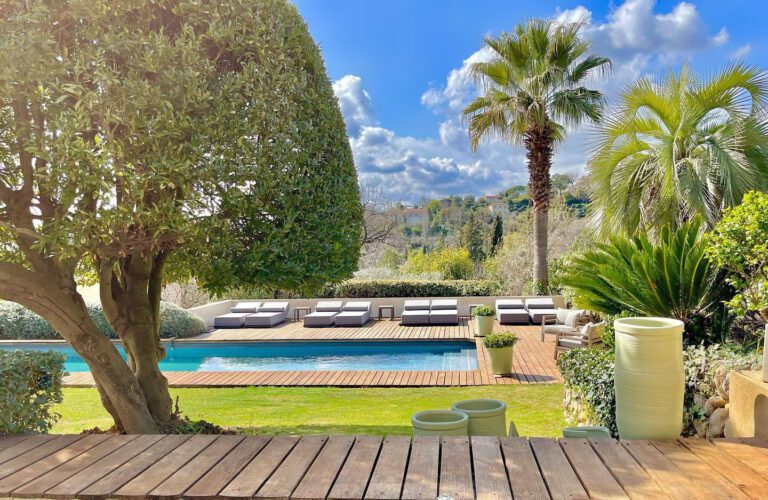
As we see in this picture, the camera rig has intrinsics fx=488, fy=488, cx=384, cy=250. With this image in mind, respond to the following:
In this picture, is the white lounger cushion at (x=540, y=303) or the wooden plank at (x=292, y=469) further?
the white lounger cushion at (x=540, y=303)

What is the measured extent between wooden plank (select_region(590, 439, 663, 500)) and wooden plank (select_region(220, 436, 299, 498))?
6.10 ft

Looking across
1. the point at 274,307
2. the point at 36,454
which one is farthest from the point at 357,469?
the point at 274,307

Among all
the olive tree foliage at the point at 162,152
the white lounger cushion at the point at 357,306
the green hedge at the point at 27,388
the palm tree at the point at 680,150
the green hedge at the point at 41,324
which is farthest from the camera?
the white lounger cushion at the point at 357,306

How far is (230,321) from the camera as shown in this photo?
50.5 ft

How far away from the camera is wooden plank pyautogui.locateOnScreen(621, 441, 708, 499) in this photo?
2374mm

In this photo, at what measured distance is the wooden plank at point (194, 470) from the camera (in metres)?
2.51

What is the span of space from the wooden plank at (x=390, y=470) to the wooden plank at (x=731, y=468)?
1.68 m

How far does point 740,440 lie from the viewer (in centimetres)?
306

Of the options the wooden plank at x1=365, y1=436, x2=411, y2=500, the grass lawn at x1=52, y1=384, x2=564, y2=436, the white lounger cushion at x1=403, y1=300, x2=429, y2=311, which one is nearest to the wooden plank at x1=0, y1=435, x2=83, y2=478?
the wooden plank at x1=365, y1=436, x2=411, y2=500

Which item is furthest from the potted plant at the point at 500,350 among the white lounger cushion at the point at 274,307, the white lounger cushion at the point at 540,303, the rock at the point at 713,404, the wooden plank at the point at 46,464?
the white lounger cushion at the point at 274,307

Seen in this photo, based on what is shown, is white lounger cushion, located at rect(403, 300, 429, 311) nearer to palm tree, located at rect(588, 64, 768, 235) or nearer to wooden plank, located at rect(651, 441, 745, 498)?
palm tree, located at rect(588, 64, 768, 235)

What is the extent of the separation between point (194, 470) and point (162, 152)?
204 cm

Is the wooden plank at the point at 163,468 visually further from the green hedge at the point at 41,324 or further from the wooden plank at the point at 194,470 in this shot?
the green hedge at the point at 41,324

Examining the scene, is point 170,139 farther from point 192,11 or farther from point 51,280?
point 51,280
